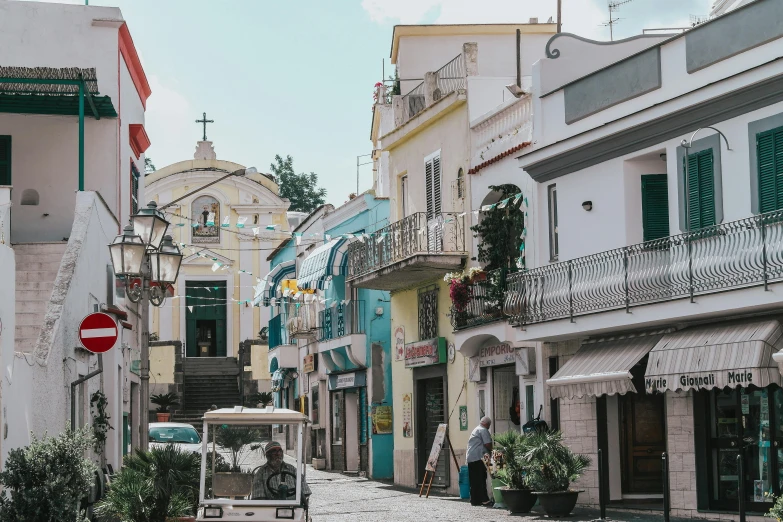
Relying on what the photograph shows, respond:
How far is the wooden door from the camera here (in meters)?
24.5

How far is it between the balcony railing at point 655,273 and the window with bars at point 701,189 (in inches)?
16.3

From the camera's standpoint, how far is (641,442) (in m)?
24.6

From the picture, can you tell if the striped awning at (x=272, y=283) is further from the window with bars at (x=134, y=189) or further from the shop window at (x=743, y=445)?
the shop window at (x=743, y=445)

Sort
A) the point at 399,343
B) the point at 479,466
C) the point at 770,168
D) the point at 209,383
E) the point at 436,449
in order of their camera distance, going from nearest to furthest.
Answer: the point at 770,168 → the point at 479,466 → the point at 436,449 → the point at 399,343 → the point at 209,383

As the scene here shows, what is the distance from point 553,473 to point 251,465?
781 centimetres

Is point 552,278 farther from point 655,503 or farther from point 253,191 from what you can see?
point 253,191

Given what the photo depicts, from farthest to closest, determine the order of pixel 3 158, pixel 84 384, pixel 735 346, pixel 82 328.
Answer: pixel 3 158
pixel 84 384
pixel 735 346
pixel 82 328

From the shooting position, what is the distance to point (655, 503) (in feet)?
78.6

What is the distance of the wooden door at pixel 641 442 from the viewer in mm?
24484

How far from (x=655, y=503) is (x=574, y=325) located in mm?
3483

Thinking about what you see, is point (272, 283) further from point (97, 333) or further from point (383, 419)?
point (97, 333)

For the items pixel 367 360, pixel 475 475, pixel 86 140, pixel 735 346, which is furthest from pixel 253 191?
pixel 735 346

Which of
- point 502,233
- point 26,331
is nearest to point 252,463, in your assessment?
point 26,331

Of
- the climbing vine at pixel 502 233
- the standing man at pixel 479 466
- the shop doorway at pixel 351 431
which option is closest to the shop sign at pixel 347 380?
the shop doorway at pixel 351 431
